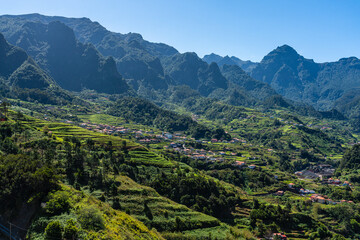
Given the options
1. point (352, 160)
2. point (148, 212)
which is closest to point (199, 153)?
point (352, 160)

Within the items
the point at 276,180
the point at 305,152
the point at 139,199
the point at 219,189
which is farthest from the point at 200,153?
the point at 139,199

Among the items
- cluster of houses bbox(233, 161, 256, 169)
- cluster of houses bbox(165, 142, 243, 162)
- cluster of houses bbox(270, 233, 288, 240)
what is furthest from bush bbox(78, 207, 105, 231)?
cluster of houses bbox(165, 142, 243, 162)

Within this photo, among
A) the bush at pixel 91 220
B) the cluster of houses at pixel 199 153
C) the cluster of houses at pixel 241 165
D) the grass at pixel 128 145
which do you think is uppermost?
the bush at pixel 91 220

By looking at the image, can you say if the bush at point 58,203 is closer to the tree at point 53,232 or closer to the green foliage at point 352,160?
the tree at point 53,232

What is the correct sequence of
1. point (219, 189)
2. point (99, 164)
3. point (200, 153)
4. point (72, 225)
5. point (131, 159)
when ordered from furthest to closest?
1. point (200, 153)
2. point (131, 159)
3. point (219, 189)
4. point (99, 164)
5. point (72, 225)

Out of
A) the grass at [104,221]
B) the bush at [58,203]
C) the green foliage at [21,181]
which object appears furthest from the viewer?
the green foliage at [21,181]

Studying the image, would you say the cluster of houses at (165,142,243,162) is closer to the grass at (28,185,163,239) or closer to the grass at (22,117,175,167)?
the grass at (22,117,175,167)

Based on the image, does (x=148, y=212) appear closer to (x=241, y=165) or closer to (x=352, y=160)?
(x=241, y=165)

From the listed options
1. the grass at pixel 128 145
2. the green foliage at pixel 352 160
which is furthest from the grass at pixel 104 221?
the green foliage at pixel 352 160

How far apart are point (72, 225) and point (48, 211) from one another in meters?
7.54

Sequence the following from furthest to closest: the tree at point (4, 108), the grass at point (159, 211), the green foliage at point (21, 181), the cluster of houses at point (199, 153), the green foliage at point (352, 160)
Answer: the green foliage at point (352, 160)
the cluster of houses at point (199, 153)
the tree at point (4, 108)
the grass at point (159, 211)
the green foliage at point (21, 181)

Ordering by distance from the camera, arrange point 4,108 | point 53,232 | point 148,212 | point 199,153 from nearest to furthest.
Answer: point 53,232 → point 148,212 → point 4,108 → point 199,153

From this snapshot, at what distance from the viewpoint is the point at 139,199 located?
63.6m

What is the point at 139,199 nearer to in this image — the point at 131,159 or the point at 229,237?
the point at 229,237
